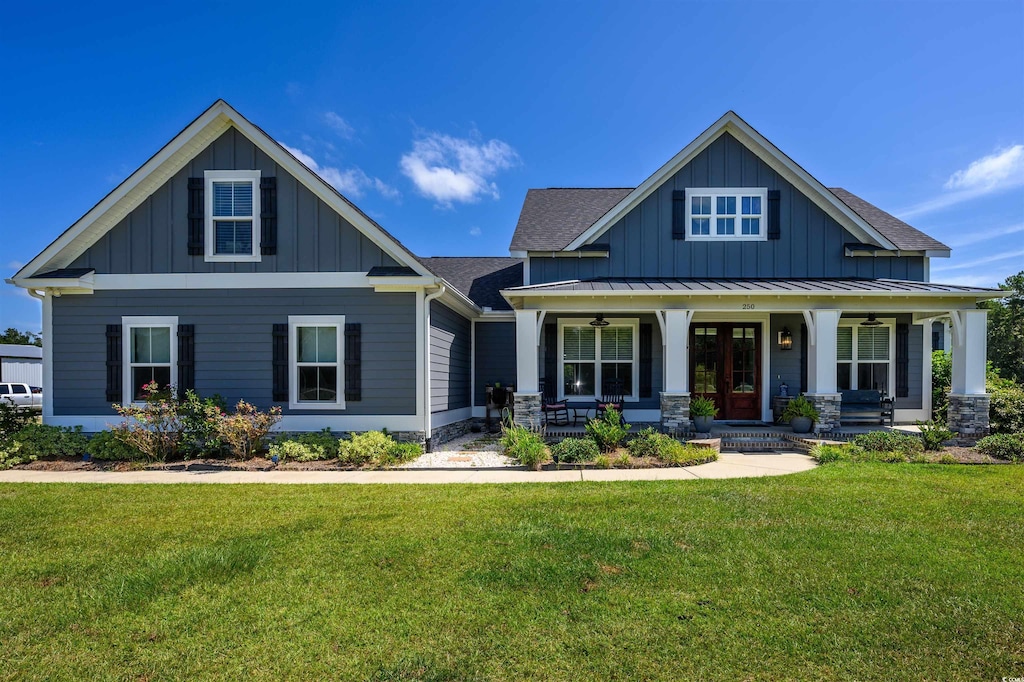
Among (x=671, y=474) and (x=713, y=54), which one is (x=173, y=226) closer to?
(x=671, y=474)

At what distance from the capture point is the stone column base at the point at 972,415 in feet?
34.2

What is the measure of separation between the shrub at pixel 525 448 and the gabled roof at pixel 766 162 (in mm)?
5004

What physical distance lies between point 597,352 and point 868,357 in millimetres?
6572

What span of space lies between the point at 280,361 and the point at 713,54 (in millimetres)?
10710

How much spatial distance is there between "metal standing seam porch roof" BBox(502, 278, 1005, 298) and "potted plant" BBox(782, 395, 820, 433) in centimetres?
230

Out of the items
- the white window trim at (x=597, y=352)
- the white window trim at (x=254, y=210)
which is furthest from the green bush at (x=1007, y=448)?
the white window trim at (x=254, y=210)

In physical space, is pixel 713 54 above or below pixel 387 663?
above

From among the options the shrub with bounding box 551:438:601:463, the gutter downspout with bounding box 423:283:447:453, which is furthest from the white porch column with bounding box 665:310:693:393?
the gutter downspout with bounding box 423:283:447:453

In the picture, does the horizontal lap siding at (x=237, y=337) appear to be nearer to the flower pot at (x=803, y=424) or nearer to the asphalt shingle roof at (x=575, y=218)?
the asphalt shingle roof at (x=575, y=218)

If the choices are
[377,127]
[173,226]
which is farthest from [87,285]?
[377,127]

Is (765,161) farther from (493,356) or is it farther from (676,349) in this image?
(493,356)

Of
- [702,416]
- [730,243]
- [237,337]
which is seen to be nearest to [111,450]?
[237,337]

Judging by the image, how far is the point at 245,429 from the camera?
902 cm

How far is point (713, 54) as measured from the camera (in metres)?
10.7
